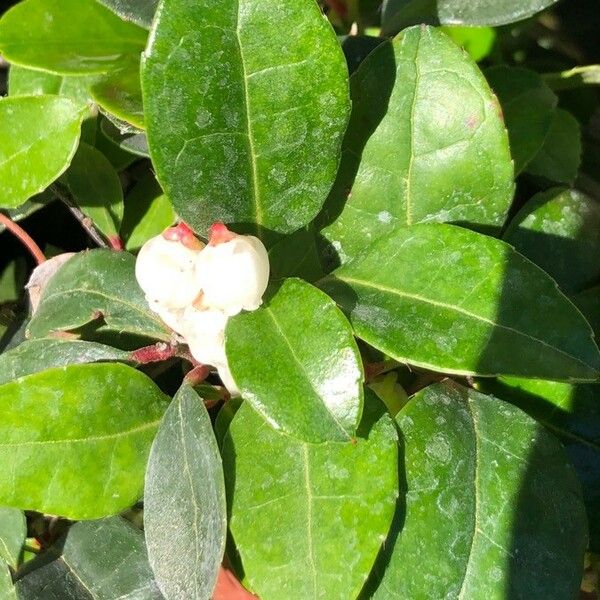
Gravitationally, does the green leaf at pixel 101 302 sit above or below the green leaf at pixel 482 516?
above

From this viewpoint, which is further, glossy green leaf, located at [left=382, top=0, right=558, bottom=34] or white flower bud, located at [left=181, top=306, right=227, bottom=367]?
glossy green leaf, located at [left=382, top=0, right=558, bottom=34]

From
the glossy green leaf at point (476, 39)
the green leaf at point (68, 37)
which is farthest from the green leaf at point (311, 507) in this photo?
the glossy green leaf at point (476, 39)

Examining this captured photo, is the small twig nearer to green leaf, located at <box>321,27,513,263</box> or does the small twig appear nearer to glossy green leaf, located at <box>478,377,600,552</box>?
green leaf, located at <box>321,27,513,263</box>

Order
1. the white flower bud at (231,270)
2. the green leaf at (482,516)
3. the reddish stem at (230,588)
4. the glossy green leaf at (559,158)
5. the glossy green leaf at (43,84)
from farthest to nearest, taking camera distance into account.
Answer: the glossy green leaf at (559,158), the glossy green leaf at (43,84), the reddish stem at (230,588), the green leaf at (482,516), the white flower bud at (231,270)

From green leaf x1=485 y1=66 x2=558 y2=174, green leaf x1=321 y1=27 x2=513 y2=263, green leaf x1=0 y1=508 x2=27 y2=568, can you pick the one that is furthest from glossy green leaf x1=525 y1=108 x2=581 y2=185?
green leaf x1=0 y1=508 x2=27 y2=568

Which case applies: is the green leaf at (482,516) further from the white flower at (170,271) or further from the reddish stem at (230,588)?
the white flower at (170,271)

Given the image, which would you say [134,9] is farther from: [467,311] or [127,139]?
[467,311]
